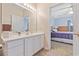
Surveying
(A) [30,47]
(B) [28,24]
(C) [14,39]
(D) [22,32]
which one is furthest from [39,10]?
(C) [14,39]

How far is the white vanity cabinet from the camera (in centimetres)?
217

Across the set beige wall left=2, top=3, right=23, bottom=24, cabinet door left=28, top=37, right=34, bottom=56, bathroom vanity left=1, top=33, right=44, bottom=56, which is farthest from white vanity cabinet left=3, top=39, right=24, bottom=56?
beige wall left=2, top=3, right=23, bottom=24

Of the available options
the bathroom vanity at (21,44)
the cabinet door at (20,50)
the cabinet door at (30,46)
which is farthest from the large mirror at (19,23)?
the cabinet door at (20,50)

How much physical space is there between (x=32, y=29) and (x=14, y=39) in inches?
50.7

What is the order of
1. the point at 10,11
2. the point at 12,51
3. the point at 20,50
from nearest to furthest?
the point at 12,51 → the point at 20,50 → the point at 10,11

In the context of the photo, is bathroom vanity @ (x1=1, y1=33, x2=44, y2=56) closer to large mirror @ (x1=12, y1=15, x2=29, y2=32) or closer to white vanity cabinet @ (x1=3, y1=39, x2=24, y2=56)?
white vanity cabinet @ (x1=3, y1=39, x2=24, y2=56)

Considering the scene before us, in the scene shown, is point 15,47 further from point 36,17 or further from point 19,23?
point 36,17

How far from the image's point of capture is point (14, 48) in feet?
7.78

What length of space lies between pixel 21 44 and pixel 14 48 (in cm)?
26

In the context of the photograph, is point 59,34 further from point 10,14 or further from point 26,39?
point 10,14

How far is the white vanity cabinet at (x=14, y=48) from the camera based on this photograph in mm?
2172

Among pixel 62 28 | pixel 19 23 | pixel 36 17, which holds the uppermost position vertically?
pixel 36 17

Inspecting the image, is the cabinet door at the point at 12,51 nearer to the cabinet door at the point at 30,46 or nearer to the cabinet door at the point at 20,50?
the cabinet door at the point at 20,50

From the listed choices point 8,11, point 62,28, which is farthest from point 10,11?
point 62,28
